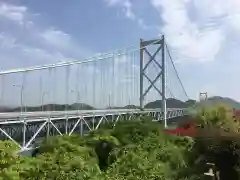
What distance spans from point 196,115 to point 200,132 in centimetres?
48

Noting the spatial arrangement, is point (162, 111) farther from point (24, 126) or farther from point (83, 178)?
point (83, 178)

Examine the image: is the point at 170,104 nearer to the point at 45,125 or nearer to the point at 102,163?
the point at 45,125

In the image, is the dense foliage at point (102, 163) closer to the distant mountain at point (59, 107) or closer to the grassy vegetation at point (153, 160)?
the grassy vegetation at point (153, 160)

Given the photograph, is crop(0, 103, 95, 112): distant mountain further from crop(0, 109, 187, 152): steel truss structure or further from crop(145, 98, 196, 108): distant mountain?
crop(145, 98, 196, 108): distant mountain

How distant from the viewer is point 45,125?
21.1 metres

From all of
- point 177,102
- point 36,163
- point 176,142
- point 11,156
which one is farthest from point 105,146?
point 177,102

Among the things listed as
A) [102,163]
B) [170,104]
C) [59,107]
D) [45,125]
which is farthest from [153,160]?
[170,104]

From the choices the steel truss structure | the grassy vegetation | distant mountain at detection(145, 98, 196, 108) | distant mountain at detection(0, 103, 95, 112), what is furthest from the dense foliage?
distant mountain at detection(145, 98, 196, 108)

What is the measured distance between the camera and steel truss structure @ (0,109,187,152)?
17828 mm

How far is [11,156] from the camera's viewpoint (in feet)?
29.7

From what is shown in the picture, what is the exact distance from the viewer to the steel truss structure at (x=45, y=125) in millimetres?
17828

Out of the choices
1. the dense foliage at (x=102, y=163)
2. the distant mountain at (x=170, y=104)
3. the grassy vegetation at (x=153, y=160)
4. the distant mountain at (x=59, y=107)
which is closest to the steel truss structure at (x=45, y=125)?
the dense foliage at (x=102, y=163)

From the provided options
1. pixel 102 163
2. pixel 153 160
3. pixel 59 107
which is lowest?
pixel 102 163

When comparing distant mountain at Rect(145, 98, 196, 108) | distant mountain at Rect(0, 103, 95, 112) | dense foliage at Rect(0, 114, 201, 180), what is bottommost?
dense foliage at Rect(0, 114, 201, 180)
